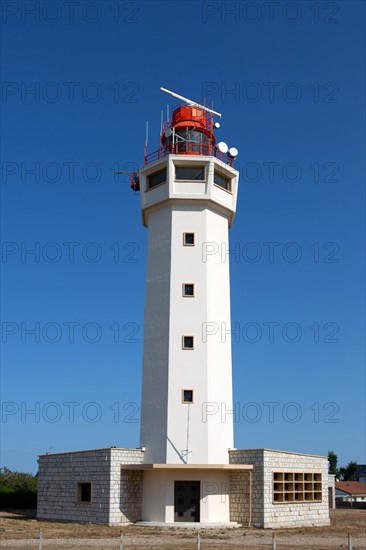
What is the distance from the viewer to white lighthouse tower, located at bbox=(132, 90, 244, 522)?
2969 centimetres

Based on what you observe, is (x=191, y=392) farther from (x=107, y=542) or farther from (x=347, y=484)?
(x=347, y=484)

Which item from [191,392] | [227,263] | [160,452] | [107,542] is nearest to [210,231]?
[227,263]

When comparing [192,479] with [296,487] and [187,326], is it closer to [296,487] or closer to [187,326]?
[296,487]

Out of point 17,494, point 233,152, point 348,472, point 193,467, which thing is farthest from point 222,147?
point 348,472

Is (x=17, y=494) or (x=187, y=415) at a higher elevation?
(x=187, y=415)

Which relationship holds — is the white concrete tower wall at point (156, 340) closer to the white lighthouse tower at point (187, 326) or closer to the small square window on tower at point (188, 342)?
the white lighthouse tower at point (187, 326)

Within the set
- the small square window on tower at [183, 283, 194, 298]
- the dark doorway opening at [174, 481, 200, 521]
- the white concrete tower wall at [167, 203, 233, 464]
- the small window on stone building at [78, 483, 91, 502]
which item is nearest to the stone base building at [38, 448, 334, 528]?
the small window on stone building at [78, 483, 91, 502]

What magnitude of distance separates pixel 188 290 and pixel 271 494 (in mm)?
10054

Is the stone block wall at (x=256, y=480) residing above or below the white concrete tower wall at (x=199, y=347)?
below

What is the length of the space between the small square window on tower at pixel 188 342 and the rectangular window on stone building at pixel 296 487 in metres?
6.90

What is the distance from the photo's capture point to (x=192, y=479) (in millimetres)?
29672

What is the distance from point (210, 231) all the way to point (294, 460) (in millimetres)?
11795

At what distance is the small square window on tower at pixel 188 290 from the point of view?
31.9 metres

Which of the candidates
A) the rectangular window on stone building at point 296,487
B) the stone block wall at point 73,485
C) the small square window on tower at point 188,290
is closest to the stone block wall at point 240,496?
the rectangular window on stone building at point 296,487
